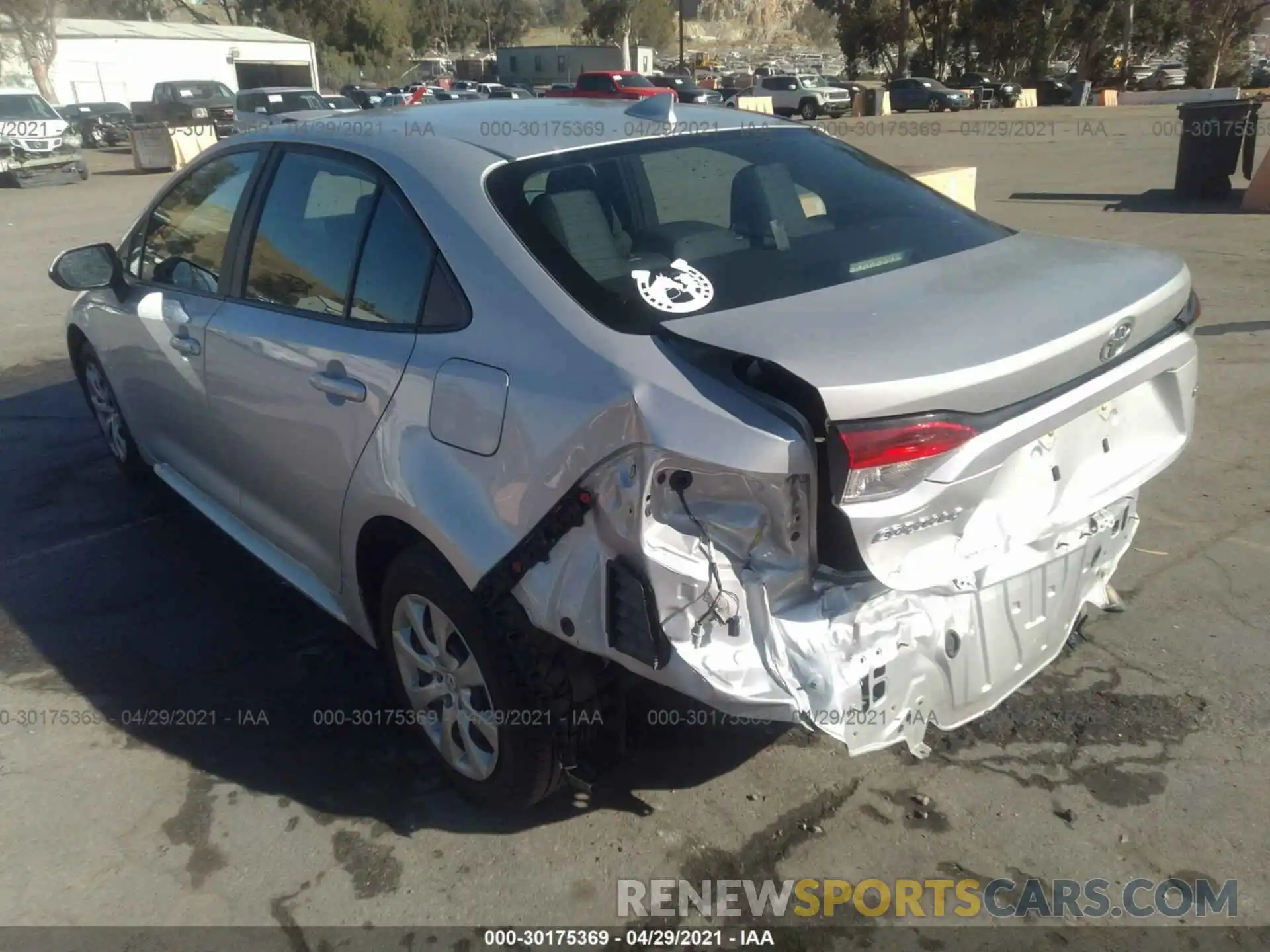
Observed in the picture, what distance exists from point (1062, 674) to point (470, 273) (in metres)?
2.30

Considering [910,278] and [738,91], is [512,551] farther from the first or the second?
[738,91]

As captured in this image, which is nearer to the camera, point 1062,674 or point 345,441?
point 345,441

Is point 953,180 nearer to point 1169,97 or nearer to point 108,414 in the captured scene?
point 108,414

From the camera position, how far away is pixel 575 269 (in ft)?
8.41

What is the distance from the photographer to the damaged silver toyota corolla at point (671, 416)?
7.20ft

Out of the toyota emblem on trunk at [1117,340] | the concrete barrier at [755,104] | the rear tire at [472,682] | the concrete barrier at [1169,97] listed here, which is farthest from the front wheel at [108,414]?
the concrete barrier at [1169,97]

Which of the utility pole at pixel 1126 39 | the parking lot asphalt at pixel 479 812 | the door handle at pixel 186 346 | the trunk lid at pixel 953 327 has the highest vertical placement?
the utility pole at pixel 1126 39

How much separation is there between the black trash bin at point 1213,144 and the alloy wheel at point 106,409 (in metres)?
12.4

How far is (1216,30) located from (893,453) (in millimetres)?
54328

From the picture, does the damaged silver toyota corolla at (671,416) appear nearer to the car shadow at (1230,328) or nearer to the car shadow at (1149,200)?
the car shadow at (1230,328)

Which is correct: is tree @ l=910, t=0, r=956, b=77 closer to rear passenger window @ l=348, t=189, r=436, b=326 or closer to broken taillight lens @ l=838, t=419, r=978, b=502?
rear passenger window @ l=348, t=189, r=436, b=326

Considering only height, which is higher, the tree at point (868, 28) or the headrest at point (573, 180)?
the tree at point (868, 28)

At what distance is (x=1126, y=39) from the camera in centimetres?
4791

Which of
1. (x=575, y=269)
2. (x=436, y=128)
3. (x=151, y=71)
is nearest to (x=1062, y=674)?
(x=575, y=269)
